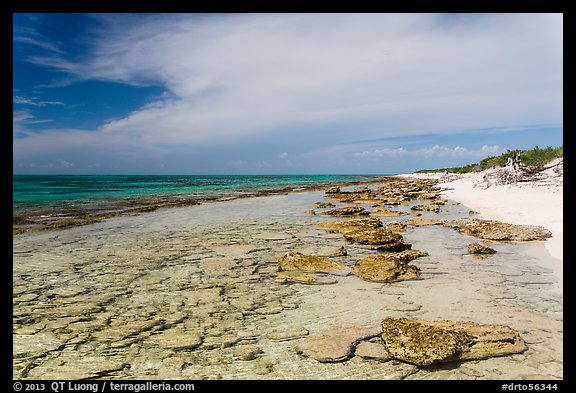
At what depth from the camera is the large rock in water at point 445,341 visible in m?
4.41

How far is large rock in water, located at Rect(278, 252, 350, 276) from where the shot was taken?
8711mm

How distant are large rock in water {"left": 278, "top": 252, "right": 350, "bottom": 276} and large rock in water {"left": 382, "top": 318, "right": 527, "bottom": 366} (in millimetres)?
3515

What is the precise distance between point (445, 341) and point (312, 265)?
15.1 feet

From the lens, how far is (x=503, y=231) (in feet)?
39.5

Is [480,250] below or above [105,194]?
below

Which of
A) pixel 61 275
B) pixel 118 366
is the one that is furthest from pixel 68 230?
pixel 118 366

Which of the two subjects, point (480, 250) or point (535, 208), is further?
point (535, 208)

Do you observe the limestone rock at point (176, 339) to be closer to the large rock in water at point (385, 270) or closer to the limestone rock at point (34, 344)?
the limestone rock at point (34, 344)

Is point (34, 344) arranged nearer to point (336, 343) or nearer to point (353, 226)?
Result: point (336, 343)

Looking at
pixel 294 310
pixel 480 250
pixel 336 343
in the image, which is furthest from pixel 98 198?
pixel 336 343

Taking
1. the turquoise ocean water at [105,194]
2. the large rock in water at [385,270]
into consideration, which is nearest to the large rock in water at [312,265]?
the large rock in water at [385,270]

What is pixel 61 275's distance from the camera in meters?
9.06

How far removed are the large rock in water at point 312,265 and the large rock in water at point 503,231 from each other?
6.60 m
